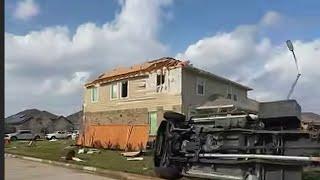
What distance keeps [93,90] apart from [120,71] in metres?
3.95

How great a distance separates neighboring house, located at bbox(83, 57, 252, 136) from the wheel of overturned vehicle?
18195 mm

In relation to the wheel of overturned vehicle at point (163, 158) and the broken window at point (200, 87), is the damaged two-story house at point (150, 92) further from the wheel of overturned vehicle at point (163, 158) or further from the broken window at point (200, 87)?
the wheel of overturned vehicle at point (163, 158)

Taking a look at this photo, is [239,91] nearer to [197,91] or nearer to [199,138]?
[197,91]

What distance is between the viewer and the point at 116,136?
3391 cm

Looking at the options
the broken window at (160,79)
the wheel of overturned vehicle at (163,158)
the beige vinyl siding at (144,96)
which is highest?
the broken window at (160,79)

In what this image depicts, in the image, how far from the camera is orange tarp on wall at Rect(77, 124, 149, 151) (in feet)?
103

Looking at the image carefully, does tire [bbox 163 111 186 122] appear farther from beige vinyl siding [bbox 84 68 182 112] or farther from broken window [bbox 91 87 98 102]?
broken window [bbox 91 87 98 102]

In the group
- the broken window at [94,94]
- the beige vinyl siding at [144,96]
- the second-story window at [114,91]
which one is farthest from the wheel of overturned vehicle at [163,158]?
the broken window at [94,94]

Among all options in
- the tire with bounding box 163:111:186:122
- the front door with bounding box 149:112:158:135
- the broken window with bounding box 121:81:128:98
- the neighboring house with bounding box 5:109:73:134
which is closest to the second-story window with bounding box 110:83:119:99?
the broken window with bounding box 121:81:128:98

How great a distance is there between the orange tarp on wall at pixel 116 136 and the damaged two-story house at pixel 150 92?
14cm

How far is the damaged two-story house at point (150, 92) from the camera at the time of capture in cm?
3306

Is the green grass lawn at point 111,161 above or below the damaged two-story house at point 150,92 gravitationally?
below

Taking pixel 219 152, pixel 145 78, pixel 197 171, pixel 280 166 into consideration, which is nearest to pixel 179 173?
pixel 197 171

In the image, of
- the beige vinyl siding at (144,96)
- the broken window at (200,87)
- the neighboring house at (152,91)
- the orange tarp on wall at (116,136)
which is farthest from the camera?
the broken window at (200,87)
